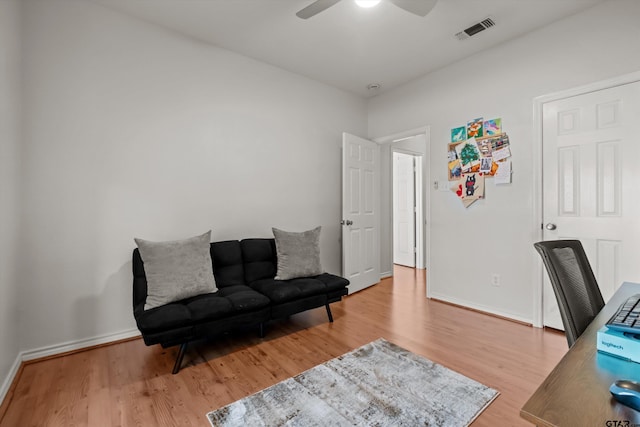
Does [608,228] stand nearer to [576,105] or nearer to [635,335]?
[576,105]

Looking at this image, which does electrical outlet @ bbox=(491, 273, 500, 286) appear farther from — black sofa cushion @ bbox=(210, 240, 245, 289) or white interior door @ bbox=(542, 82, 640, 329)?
black sofa cushion @ bbox=(210, 240, 245, 289)

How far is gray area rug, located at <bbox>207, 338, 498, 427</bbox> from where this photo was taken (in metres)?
1.61

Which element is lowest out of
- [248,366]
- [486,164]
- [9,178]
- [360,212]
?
[248,366]

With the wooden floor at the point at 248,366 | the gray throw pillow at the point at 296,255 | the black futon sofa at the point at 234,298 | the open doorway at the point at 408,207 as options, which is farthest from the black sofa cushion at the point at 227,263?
the open doorway at the point at 408,207

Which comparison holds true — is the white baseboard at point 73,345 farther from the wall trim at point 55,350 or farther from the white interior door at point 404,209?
the white interior door at point 404,209

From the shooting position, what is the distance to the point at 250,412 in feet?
5.48

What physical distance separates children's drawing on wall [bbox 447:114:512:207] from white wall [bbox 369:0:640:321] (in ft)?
0.23

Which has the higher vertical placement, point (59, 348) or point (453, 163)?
point (453, 163)

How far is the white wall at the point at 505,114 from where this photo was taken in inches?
97.5

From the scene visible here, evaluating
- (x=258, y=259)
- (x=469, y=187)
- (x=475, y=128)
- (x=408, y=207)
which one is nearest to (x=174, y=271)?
(x=258, y=259)

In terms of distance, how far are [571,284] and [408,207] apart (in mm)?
4624

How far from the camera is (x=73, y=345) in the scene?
7.86 ft

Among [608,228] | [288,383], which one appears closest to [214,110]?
[288,383]

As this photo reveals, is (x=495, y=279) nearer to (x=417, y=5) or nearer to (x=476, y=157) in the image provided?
(x=476, y=157)
